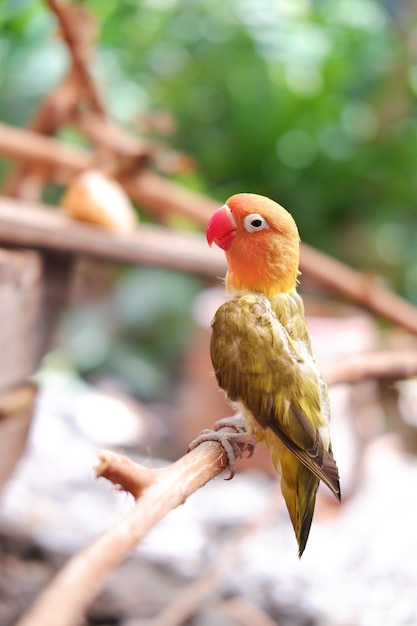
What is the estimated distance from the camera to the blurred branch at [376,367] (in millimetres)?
602

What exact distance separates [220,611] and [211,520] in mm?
269

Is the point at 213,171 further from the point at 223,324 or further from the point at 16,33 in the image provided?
the point at 223,324

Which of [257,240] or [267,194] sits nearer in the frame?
[257,240]

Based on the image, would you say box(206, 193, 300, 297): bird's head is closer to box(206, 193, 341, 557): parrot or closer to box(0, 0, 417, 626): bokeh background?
box(206, 193, 341, 557): parrot

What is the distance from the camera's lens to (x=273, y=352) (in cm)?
32

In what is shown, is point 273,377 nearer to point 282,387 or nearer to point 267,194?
point 282,387

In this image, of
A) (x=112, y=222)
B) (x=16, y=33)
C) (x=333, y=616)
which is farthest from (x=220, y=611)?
(x=16, y=33)

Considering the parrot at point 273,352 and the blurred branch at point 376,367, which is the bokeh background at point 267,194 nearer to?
the blurred branch at point 376,367

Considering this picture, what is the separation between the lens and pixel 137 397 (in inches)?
66.5

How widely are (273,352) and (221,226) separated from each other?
60mm

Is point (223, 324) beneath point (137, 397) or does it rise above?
beneath

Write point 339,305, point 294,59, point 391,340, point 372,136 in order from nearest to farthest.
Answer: point 339,305
point 391,340
point 294,59
point 372,136

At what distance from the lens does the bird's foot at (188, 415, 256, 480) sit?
0.35 m

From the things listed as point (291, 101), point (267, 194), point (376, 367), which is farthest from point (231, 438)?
point (291, 101)
